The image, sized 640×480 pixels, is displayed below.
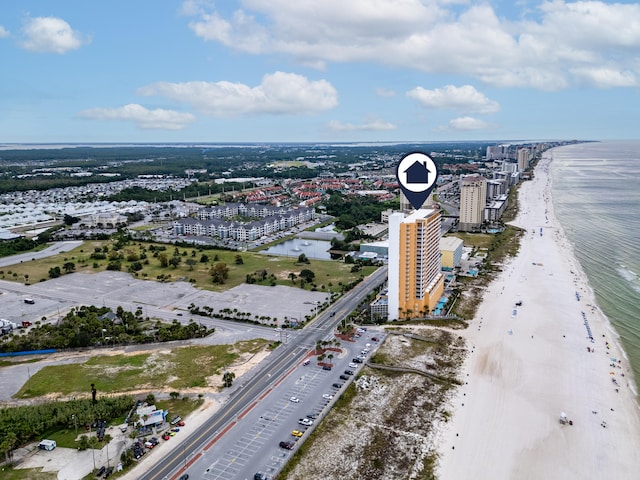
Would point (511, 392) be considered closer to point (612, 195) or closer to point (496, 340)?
point (496, 340)

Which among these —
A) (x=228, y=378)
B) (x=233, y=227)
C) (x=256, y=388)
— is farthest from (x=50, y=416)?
(x=233, y=227)

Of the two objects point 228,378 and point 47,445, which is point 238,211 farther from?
point 47,445

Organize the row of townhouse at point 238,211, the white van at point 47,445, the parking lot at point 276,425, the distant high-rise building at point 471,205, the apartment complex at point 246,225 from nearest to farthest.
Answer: the parking lot at point 276,425, the white van at point 47,445, the apartment complex at point 246,225, the distant high-rise building at point 471,205, the row of townhouse at point 238,211

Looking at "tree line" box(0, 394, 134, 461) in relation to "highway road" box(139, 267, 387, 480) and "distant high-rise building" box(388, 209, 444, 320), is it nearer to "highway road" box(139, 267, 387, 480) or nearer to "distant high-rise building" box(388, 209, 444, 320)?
"highway road" box(139, 267, 387, 480)

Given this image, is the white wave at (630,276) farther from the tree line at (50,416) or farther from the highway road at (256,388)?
the tree line at (50,416)

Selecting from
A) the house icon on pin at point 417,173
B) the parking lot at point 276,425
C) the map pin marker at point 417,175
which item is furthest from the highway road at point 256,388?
the house icon on pin at point 417,173

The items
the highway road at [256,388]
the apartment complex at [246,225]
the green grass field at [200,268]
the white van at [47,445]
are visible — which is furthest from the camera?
the apartment complex at [246,225]

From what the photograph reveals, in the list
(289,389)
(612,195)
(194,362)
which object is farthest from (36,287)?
(612,195)
